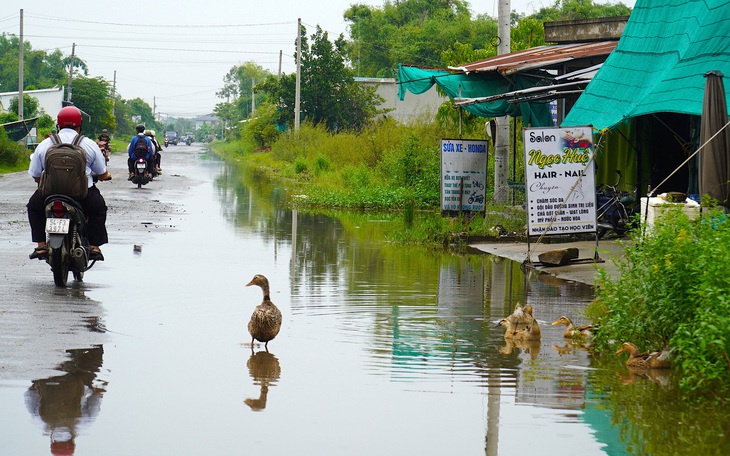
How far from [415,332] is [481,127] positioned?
2043cm

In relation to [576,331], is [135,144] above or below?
above

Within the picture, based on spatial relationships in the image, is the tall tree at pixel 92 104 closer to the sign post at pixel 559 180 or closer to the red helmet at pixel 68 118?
the sign post at pixel 559 180

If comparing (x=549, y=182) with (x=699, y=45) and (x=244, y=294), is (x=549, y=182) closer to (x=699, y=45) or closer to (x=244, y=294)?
(x=699, y=45)

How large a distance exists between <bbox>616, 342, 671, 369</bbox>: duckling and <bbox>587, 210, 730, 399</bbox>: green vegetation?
3.7 inches

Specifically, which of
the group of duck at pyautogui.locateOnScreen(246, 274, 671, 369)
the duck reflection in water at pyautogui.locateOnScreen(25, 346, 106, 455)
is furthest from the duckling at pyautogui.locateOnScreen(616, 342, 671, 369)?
the duck reflection in water at pyautogui.locateOnScreen(25, 346, 106, 455)

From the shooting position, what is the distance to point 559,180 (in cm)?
1475

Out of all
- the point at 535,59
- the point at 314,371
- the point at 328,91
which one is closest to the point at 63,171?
the point at 314,371

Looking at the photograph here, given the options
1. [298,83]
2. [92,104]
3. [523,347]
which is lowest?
[523,347]

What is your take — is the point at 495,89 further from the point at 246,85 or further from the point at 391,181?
the point at 246,85

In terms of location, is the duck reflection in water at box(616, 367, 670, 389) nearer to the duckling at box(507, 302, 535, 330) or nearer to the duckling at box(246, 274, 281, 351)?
the duckling at box(507, 302, 535, 330)

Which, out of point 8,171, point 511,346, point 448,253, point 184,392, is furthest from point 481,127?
point 184,392

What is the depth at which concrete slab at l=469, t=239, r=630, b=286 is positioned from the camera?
13.7 metres

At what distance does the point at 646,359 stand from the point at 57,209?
6.61m

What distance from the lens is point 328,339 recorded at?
358 inches
